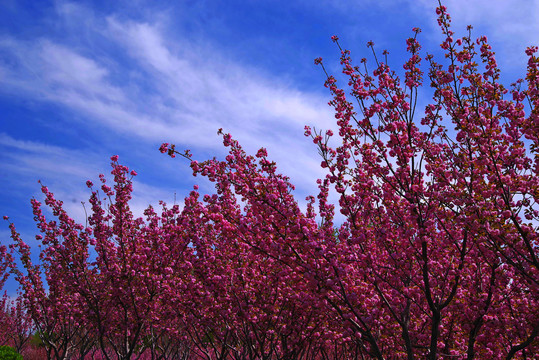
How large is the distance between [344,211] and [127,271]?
21.5 feet

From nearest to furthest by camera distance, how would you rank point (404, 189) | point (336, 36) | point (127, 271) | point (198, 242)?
1. point (404, 189)
2. point (336, 36)
3. point (198, 242)
4. point (127, 271)

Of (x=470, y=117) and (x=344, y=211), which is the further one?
(x=344, y=211)

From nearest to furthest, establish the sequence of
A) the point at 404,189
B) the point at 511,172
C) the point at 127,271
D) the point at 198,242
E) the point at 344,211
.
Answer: the point at 511,172, the point at 404,189, the point at 344,211, the point at 198,242, the point at 127,271

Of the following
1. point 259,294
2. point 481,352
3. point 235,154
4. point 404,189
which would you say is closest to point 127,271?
point 259,294

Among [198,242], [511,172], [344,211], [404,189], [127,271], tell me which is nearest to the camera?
[511,172]

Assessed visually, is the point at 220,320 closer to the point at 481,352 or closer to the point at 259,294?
the point at 259,294

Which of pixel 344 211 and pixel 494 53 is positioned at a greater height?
pixel 494 53

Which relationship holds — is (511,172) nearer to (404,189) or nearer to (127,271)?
(404,189)

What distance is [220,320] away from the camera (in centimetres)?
1105

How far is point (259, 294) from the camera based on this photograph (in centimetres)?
1024

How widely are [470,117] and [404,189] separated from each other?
5.33ft

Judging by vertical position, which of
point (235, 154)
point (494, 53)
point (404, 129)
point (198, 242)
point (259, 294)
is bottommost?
point (259, 294)

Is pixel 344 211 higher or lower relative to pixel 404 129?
lower

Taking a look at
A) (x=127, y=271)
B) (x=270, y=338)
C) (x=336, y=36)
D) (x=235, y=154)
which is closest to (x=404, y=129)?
→ (x=336, y=36)
